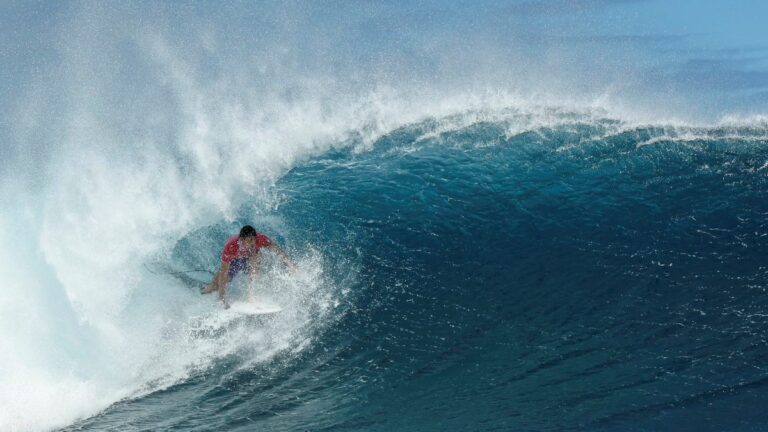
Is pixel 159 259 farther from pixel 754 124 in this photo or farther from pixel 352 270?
pixel 754 124

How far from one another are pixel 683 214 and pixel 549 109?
5.13m

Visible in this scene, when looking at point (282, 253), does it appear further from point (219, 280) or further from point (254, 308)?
point (219, 280)

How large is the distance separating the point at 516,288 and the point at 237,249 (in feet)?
14.3

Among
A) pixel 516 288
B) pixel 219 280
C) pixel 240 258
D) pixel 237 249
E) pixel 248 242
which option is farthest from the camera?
pixel 516 288

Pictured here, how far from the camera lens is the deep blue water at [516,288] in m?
7.04

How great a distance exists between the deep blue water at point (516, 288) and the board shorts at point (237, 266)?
981 mm

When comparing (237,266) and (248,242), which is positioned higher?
(248,242)

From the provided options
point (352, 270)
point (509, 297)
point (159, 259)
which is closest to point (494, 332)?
point (509, 297)

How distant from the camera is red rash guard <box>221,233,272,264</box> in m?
8.86

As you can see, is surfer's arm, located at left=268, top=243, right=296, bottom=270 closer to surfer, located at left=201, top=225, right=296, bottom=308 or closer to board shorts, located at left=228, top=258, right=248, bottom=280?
surfer, located at left=201, top=225, right=296, bottom=308

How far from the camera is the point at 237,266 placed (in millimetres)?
9195

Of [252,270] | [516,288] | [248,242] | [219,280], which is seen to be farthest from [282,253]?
[516,288]

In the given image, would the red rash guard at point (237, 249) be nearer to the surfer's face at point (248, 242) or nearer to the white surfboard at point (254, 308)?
the surfer's face at point (248, 242)

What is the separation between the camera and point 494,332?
27.7 ft
